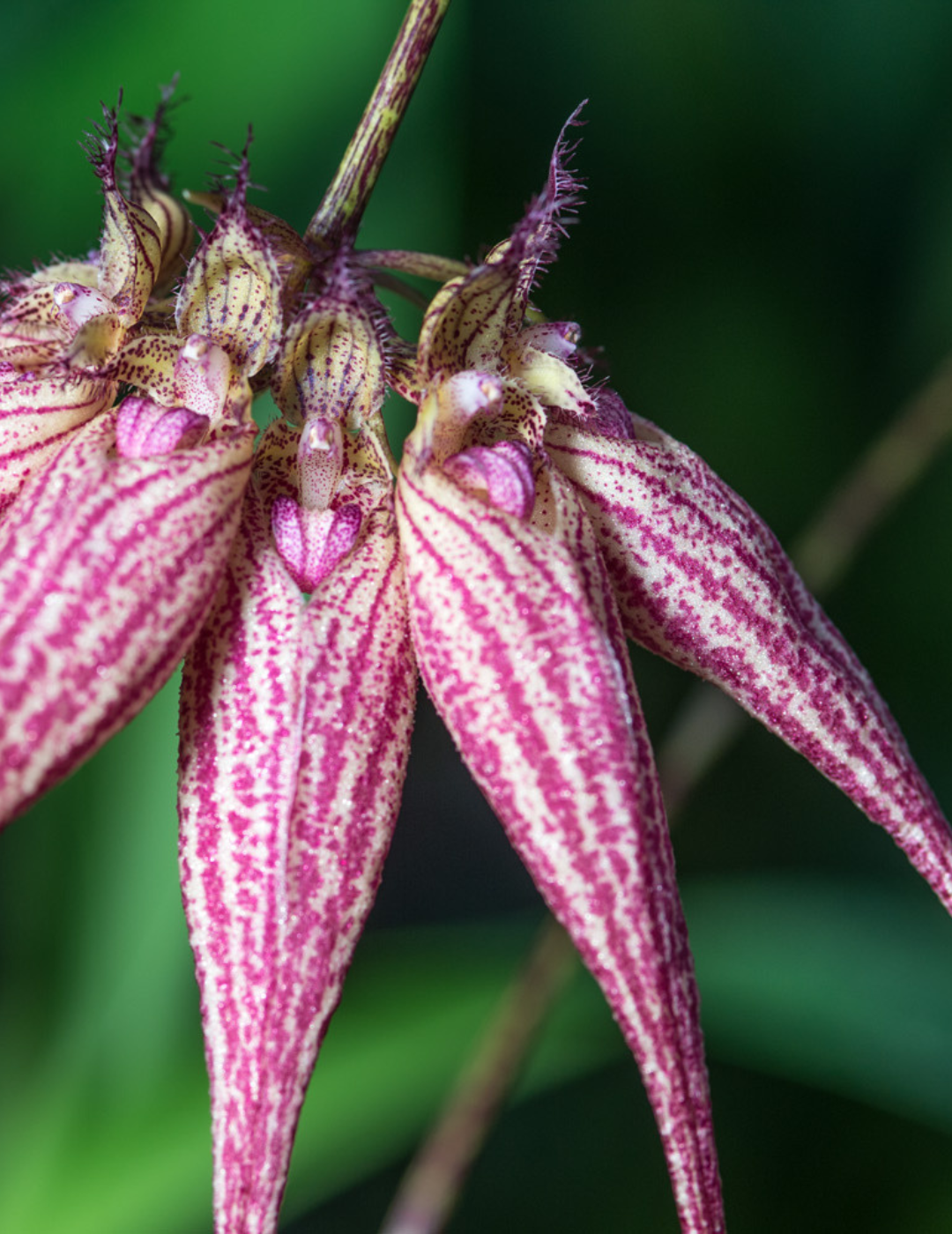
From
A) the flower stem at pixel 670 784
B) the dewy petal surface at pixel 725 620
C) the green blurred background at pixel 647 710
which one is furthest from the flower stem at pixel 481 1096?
the dewy petal surface at pixel 725 620

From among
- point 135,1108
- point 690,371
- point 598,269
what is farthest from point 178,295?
point 690,371

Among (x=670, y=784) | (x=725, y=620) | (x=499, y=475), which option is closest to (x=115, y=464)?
(x=499, y=475)

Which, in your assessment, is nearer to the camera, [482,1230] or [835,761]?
[835,761]

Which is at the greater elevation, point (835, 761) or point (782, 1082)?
point (835, 761)

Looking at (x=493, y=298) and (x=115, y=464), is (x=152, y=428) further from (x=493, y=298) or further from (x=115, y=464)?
(x=493, y=298)

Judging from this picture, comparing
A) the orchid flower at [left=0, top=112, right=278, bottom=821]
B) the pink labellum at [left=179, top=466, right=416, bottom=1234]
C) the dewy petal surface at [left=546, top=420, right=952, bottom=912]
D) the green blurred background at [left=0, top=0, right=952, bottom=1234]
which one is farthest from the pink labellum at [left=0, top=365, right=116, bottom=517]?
the green blurred background at [left=0, top=0, right=952, bottom=1234]

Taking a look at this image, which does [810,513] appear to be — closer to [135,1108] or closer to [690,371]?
[690,371]

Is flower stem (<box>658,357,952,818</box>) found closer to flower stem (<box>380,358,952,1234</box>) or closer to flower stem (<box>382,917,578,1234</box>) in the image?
flower stem (<box>380,358,952,1234</box>)
